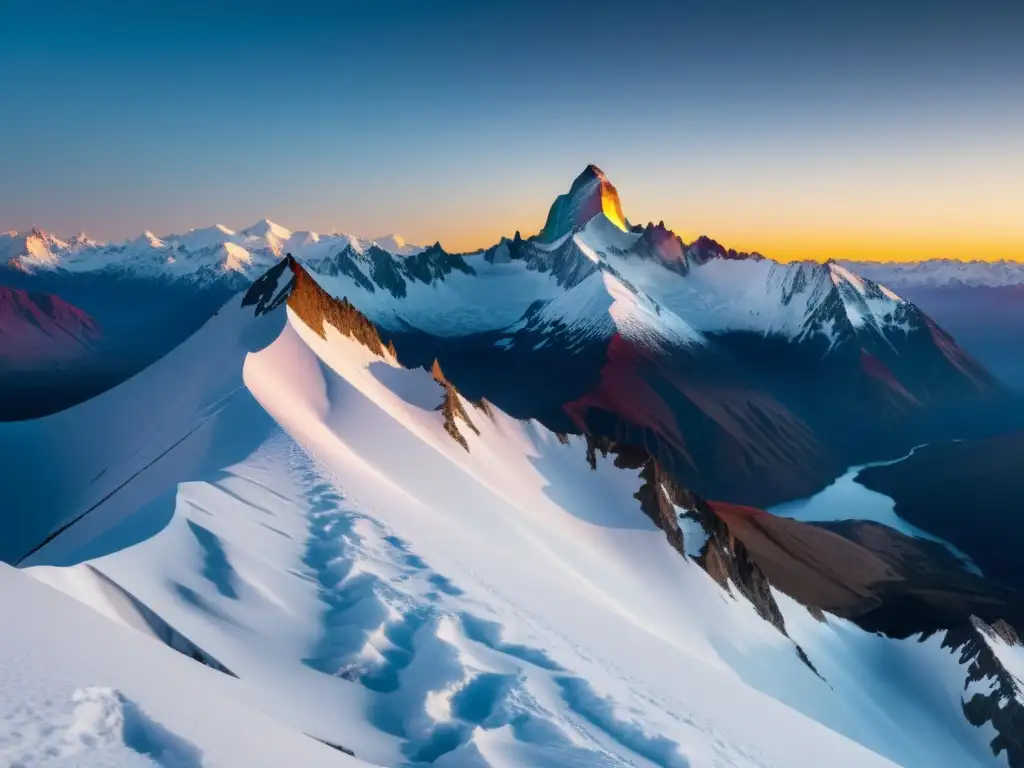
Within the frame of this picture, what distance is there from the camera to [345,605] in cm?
2038

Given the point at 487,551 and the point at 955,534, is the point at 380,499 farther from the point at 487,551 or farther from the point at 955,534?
the point at 955,534

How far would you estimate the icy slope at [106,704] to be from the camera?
30.8 feet

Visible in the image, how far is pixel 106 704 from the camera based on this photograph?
34.0 ft

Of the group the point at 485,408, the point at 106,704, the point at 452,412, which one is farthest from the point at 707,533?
the point at 106,704

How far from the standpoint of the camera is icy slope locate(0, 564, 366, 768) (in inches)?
370

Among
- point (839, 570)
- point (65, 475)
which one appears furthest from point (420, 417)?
point (839, 570)

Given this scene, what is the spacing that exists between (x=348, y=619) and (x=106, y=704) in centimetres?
948

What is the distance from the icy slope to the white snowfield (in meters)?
0.05

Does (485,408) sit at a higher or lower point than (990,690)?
higher

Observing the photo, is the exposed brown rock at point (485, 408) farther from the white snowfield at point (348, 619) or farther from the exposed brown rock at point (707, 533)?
the white snowfield at point (348, 619)

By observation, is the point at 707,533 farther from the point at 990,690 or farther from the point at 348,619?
the point at 348,619

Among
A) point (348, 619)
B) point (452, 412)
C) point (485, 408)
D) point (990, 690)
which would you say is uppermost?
point (485, 408)

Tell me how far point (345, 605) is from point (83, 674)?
1005 centimetres

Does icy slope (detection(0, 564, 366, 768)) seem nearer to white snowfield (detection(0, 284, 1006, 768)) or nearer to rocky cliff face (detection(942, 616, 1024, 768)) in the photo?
white snowfield (detection(0, 284, 1006, 768))
